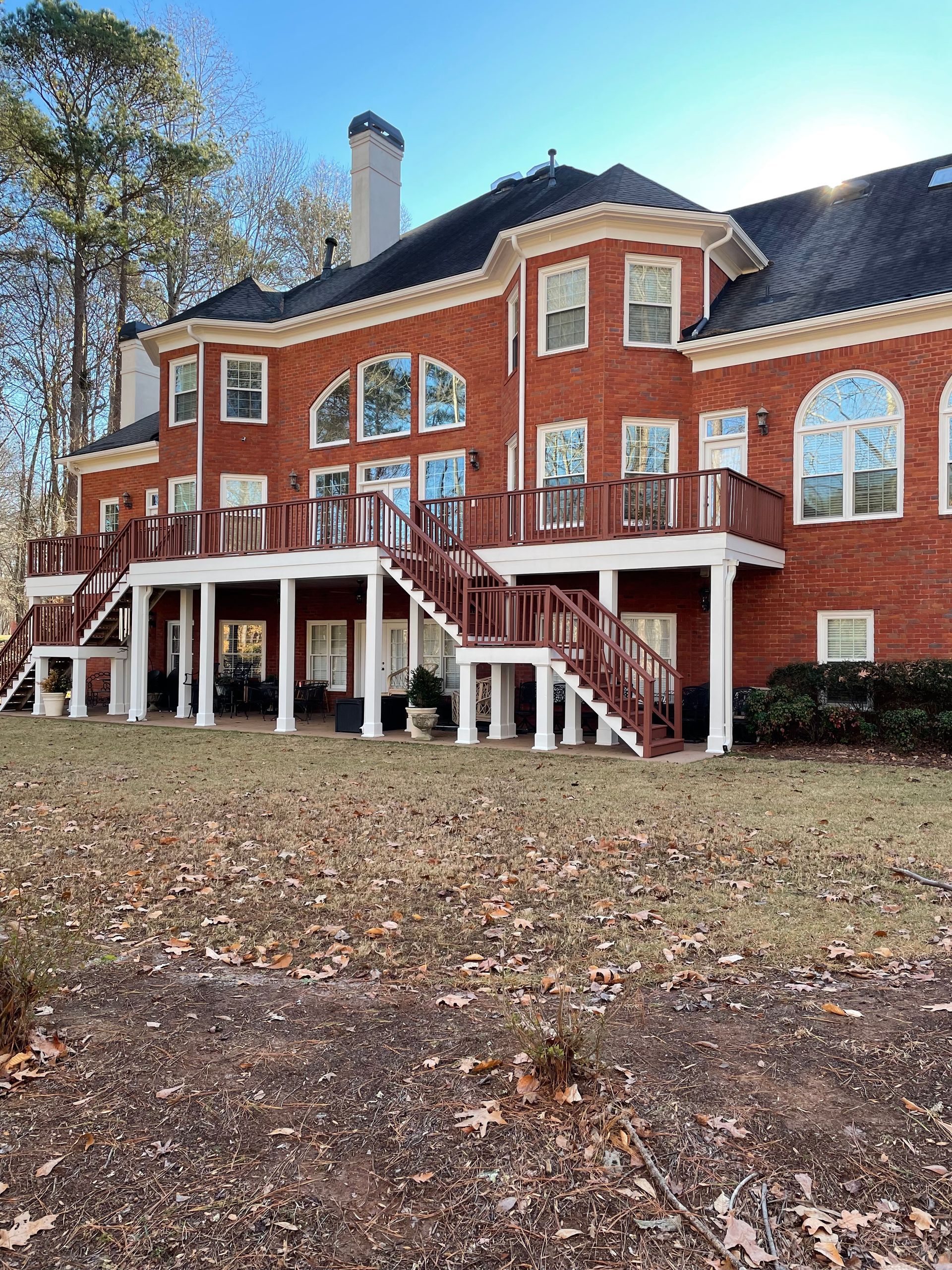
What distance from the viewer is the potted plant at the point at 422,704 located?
14.6 m

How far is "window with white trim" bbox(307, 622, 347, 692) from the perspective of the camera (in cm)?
2050

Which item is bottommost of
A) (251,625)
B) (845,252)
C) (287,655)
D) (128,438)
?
(287,655)

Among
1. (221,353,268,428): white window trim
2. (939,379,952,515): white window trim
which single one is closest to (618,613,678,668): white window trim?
(939,379,952,515): white window trim

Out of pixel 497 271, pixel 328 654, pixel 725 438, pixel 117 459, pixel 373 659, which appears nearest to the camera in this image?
pixel 373 659

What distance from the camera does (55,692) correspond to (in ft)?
64.7

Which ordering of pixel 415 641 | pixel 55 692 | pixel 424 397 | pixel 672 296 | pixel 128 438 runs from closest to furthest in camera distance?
pixel 672 296, pixel 415 641, pixel 424 397, pixel 55 692, pixel 128 438

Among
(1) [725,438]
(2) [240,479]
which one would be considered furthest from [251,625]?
(1) [725,438]

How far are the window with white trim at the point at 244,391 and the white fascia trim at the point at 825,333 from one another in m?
10.3

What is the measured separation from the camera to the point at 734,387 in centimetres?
1506

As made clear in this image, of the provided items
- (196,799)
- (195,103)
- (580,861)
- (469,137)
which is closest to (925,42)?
(469,137)

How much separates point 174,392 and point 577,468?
1133cm

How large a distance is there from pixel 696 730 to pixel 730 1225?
12.5 metres

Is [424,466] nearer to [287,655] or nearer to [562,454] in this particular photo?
[562,454]

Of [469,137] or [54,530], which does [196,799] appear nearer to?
[469,137]
